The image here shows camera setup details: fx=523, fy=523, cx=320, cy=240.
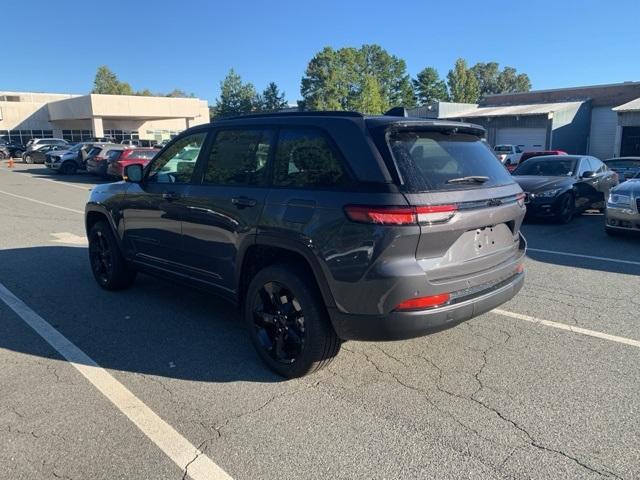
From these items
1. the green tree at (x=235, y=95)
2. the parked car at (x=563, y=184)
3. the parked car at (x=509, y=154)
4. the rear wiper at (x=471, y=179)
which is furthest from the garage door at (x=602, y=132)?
the green tree at (x=235, y=95)

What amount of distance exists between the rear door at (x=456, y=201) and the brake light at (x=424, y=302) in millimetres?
117

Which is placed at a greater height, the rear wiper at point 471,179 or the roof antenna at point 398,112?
the roof antenna at point 398,112

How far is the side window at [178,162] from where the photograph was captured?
471 centimetres

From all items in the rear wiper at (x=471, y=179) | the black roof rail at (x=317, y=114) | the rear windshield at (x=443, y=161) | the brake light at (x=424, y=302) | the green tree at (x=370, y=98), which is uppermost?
the green tree at (x=370, y=98)

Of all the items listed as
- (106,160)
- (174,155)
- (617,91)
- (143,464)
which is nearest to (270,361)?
(143,464)

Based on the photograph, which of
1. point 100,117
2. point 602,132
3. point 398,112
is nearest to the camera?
point 398,112

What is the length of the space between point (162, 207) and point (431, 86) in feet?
303

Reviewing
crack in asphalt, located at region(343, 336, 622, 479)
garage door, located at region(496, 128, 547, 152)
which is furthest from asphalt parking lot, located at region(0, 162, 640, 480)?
garage door, located at region(496, 128, 547, 152)

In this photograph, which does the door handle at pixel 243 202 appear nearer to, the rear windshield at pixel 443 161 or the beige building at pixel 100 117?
the rear windshield at pixel 443 161

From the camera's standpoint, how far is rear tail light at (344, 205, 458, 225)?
3.15 m

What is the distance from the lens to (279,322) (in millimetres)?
3783

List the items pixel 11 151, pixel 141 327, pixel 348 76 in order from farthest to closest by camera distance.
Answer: pixel 348 76
pixel 11 151
pixel 141 327

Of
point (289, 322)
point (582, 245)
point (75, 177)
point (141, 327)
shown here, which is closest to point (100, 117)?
point (75, 177)

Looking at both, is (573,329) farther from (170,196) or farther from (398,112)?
(170,196)
